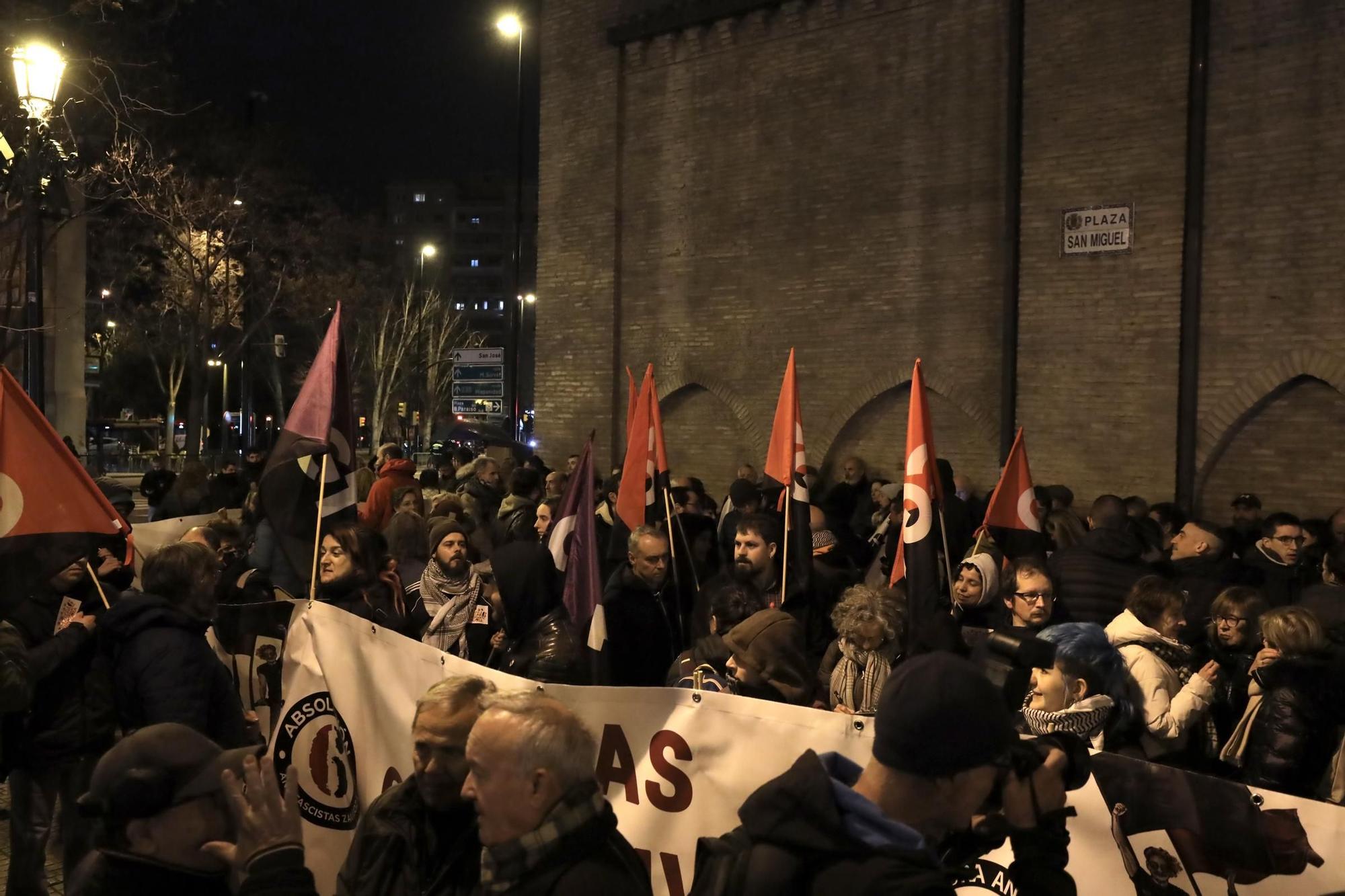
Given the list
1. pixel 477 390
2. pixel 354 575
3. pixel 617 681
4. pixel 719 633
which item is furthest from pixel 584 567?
pixel 477 390

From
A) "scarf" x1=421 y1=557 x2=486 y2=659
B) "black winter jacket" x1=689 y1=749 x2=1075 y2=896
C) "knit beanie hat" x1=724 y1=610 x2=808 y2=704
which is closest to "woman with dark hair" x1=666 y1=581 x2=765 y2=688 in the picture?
"knit beanie hat" x1=724 y1=610 x2=808 y2=704

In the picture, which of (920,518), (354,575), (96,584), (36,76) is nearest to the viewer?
(96,584)

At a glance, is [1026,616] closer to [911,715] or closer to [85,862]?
[911,715]

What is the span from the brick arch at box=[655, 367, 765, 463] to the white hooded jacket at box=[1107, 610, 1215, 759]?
13.2 meters

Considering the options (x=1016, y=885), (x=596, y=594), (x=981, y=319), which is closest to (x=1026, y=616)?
(x=596, y=594)

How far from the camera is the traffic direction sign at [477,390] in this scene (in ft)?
70.6

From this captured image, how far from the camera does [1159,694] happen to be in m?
4.89

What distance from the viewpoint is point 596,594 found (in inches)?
221

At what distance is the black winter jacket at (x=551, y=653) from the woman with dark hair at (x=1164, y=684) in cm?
219

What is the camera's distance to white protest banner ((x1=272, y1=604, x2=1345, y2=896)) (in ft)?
10.6

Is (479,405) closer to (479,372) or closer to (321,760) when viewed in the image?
(479,372)

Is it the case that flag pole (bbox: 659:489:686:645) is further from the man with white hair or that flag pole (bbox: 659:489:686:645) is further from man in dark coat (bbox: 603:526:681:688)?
the man with white hair

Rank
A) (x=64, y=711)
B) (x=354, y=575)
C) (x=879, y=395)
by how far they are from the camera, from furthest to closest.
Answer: (x=879, y=395)
(x=354, y=575)
(x=64, y=711)

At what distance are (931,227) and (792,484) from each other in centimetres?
996
